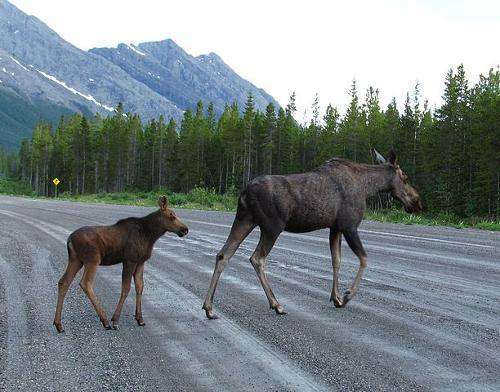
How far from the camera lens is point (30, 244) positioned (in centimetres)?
1371

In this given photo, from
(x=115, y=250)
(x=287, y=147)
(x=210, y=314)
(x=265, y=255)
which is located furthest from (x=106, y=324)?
(x=287, y=147)

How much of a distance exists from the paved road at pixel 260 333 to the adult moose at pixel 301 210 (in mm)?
557

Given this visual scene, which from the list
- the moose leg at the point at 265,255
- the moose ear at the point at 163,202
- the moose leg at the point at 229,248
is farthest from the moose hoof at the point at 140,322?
the moose leg at the point at 265,255

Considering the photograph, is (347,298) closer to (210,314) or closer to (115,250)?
(210,314)

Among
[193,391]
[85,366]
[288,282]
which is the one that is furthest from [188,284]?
[193,391]

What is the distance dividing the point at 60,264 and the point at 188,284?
324 cm

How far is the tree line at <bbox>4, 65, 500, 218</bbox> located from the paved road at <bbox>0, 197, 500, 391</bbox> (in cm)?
3721

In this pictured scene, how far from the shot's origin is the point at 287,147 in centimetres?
8225

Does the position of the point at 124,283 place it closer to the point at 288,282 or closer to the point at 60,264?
the point at 288,282

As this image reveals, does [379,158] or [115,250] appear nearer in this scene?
[115,250]

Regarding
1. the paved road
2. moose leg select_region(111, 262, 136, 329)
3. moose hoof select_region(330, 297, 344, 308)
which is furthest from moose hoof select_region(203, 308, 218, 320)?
moose hoof select_region(330, 297, 344, 308)

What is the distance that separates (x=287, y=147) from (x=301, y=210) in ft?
251

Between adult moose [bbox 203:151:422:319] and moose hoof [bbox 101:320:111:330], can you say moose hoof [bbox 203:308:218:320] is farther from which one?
moose hoof [bbox 101:320:111:330]

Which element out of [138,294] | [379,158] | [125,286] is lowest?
[138,294]
